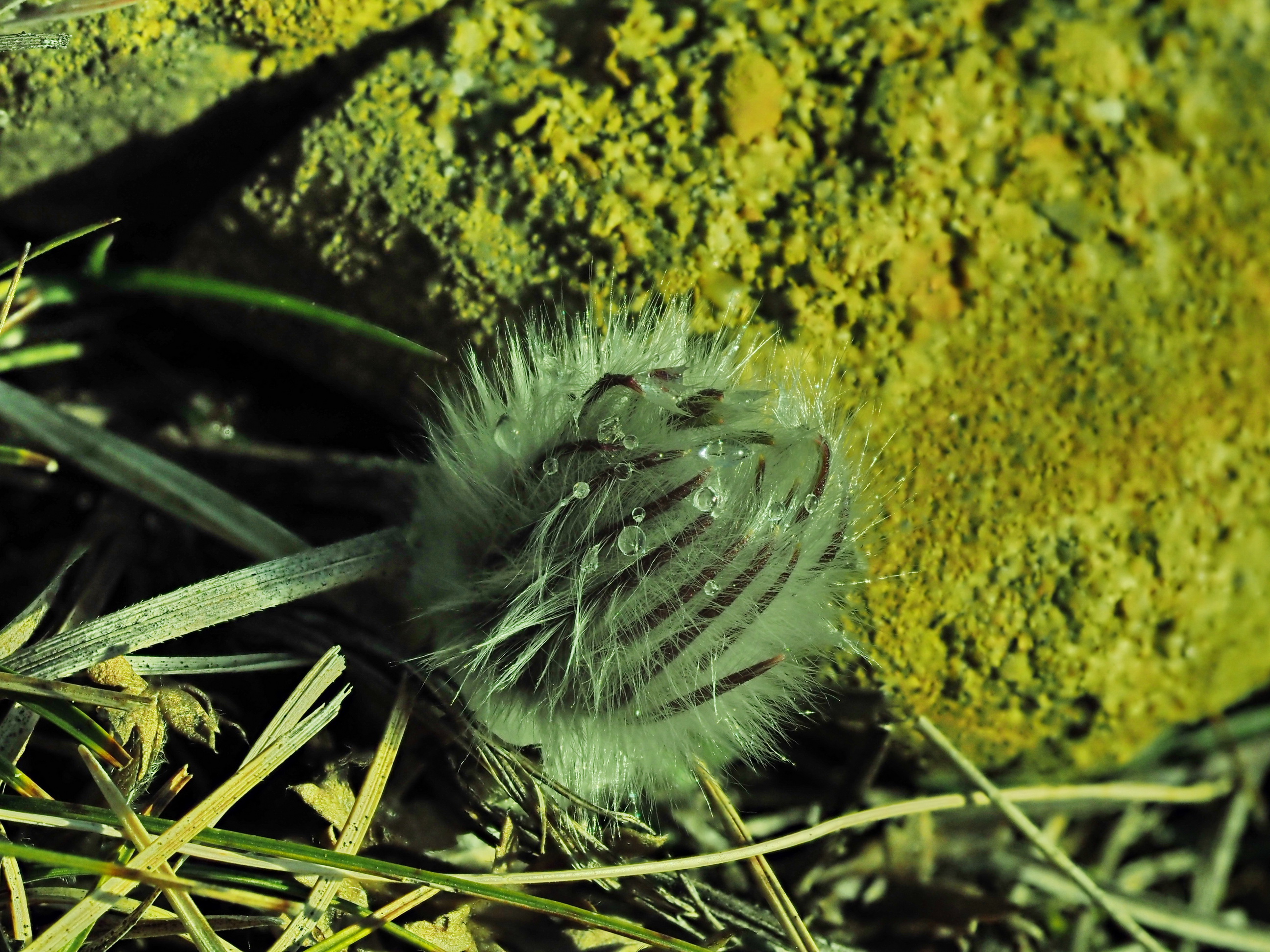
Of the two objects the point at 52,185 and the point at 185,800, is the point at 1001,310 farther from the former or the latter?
the point at 52,185

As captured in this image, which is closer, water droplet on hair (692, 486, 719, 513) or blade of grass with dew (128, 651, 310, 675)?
water droplet on hair (692, 486, 719, 513)

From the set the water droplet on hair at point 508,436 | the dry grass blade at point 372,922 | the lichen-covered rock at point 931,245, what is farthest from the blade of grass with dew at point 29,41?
the dry grass blade at point 372,922

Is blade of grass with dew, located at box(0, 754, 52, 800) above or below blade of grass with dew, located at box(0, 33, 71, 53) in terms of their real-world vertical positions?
below

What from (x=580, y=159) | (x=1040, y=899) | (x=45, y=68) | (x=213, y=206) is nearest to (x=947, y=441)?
(x=580, y=159)

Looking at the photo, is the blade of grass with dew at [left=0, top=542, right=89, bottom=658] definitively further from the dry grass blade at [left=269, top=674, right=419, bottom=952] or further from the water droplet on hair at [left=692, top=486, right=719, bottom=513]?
the water droplet on hair at [left=692, top=486, right=719, bottom=513]

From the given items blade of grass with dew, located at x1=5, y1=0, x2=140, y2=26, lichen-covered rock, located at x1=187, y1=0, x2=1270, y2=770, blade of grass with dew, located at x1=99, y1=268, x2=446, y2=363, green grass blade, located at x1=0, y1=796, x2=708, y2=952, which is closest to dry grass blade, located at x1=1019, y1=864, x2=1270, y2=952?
lichen-covered rock, located at x1=187, y1=0, x2=1270, y2=770

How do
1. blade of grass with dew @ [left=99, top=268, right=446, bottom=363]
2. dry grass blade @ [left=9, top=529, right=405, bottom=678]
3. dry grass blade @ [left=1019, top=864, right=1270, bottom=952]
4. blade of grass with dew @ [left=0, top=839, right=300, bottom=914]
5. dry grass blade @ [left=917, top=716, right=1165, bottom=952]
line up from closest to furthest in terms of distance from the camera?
1. blade of grass with dew @ [left=0, top=839, right=300, bottom=914]
2. dry grass blade @ [left=9, top=529, right=405, bottom=678]
3. blade of grass with dew @ [left=99, top=268, right=446, bottom=363]
4. dry grass blade @ [left=917, top=716, right=1165, bottom=952]
5. dry grass blade @ [left=1019, top=864, right=1270, bottom=952]

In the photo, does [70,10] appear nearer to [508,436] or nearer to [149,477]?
[149,477]
